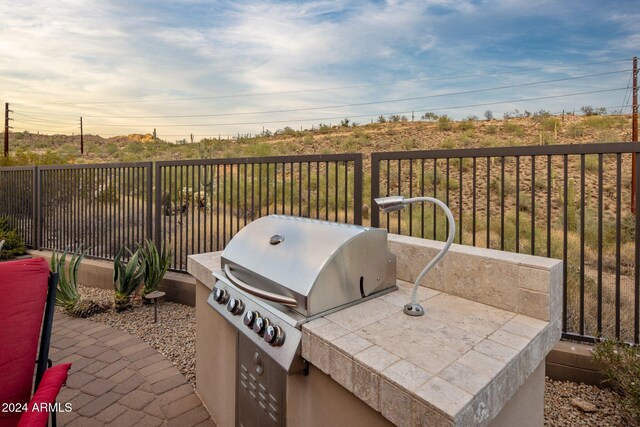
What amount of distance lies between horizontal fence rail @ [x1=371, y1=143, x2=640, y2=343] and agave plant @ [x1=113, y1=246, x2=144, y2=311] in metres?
3.04

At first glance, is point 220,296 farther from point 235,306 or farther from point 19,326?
point 19,326

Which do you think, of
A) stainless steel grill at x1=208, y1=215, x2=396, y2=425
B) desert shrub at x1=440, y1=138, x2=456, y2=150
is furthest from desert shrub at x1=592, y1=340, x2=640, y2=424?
desert shrub at x1=440, y1=138, x2=456, y2=150

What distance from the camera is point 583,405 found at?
7.36ft

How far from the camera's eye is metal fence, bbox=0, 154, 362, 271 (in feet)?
13.2

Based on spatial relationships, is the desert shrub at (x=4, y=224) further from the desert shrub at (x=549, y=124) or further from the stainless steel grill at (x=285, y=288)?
the desert shrub at (x=549, y=124)

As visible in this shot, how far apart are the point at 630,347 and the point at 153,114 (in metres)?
39.9

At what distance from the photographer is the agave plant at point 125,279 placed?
13.3 feet

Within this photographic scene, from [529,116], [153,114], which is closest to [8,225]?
[529,116]

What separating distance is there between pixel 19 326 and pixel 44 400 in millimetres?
512

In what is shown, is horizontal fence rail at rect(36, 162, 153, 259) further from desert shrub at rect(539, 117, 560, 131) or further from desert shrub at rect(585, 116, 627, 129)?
desert shrub at rect(585, 116, 627, 129)

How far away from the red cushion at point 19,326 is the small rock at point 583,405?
3.22 metres

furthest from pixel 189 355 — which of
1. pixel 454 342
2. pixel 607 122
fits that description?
pixel 607 122

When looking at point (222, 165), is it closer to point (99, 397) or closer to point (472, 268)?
point (99, 397)

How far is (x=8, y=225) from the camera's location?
7.30m
